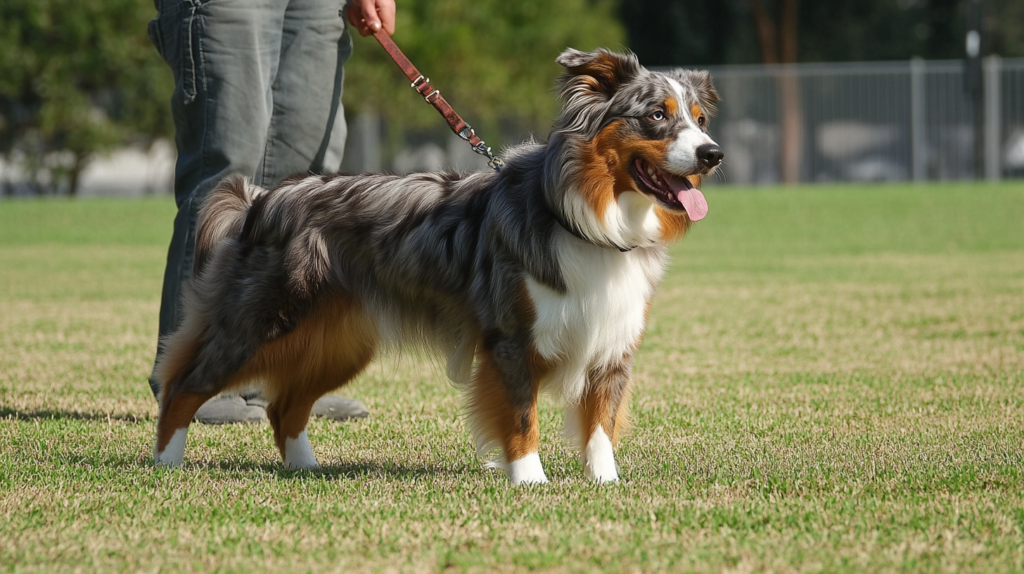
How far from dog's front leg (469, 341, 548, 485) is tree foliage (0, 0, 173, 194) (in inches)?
1000

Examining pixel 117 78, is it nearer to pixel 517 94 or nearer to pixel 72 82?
pixel 72 82

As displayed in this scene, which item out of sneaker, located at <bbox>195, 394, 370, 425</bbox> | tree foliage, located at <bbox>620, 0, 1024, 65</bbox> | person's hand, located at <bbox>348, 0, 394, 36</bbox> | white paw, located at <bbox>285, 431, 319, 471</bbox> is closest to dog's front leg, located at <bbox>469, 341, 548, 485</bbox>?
white paw, located at <bbox>285, 431, 319, 471</bbox>

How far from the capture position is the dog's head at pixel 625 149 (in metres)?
4.15

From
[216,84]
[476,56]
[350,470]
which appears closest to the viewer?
[350,470]

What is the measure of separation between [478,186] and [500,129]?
2349cm

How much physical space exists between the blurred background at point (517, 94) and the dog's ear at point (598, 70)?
1769 cm

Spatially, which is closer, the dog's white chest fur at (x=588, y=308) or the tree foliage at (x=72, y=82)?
the dog's white chest fur at (x=588, y=308)

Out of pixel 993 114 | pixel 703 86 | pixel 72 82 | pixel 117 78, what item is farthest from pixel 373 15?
pixel 72 82

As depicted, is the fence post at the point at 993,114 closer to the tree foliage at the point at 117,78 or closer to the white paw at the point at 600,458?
the tree foliage at the point at 117,78

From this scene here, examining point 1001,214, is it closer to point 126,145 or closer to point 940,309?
point 940,309

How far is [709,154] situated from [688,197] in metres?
0.20

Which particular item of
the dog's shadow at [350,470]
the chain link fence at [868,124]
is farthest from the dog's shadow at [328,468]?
the chain link fence at [868,124]

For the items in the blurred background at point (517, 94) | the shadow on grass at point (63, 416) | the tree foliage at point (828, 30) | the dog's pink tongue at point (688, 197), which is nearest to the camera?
the dog's pink tongue at point (688, 197)

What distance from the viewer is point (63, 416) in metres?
5.84
